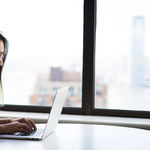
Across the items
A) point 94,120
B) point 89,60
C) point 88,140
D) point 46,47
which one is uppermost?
point 46,47

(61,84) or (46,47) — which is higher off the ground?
(46,47)

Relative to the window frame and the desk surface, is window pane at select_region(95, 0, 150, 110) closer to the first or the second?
the window frame

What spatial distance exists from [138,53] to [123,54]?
124mm

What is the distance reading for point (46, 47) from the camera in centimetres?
284

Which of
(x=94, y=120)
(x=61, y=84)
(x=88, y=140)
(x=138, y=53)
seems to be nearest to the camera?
(x=88, y=140)

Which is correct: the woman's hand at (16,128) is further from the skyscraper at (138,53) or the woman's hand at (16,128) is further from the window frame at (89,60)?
the skyscraper at (138,53)

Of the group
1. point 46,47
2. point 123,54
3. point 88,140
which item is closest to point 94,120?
point 123,54

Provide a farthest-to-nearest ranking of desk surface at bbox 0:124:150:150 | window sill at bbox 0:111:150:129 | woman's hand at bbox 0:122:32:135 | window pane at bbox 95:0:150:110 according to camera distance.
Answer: window pane at bbox 95:0:150:110 → window sill at bbox 0:111:150:129 → woman's hand at bbox 0:122:32:135 → desk surface at bbox 0:124:150:150

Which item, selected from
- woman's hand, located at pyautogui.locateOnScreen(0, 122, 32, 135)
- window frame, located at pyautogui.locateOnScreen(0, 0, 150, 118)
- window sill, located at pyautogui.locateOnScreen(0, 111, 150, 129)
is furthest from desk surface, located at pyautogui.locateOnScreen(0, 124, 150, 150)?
window frame, located at pyautogui.locateOnScreen(0, 0, 150, 118)

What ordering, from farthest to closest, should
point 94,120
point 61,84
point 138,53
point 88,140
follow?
point 61,84 → point 138,53 → point 94,120 → point 88,140

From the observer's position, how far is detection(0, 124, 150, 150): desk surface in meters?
1.36

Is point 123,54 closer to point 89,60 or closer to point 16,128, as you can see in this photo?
point 89,60

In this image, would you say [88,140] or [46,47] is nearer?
[88,140]

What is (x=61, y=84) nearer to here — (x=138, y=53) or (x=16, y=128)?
(x=138, y=53)
